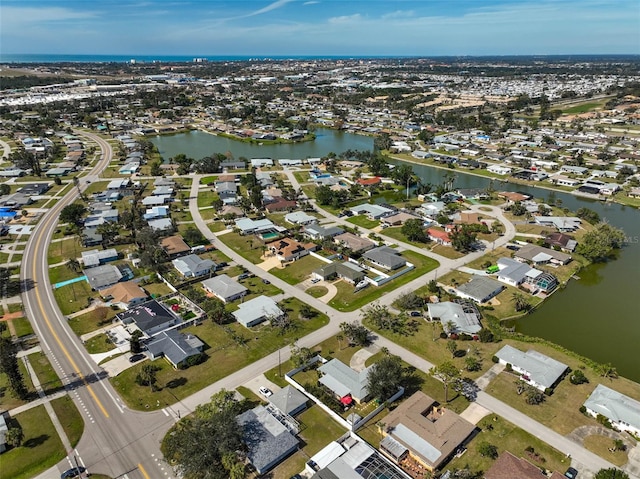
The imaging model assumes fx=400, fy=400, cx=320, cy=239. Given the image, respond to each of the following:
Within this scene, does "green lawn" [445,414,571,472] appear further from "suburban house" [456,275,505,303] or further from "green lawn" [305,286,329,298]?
"green lawn" [305,286,329,298]

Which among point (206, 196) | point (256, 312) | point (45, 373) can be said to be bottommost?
point (45, 373)

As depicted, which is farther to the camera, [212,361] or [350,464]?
[212,361]

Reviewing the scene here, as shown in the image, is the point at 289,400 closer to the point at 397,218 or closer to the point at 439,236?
the point at 439,236

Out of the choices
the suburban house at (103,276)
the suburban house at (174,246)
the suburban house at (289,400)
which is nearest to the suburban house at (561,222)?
→ the suburban house at (289,400)

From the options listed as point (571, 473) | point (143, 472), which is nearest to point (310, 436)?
point (143, 472)

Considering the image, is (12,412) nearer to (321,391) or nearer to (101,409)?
(101,409)

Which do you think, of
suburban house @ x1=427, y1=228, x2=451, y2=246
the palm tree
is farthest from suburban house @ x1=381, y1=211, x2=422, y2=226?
the palm tree
